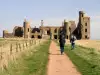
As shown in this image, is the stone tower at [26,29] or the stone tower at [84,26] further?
the stone tower at [26,29]

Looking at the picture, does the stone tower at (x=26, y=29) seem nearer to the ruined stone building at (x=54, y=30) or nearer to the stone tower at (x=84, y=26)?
the ruined stone building at (x=54, y=30)

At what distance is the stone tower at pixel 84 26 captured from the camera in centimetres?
12619

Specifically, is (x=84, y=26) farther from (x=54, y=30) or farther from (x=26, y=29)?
(x=26, y=29)

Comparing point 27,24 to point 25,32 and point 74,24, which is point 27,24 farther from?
point 74,24

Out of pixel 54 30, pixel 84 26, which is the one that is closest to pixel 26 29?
pixel 54 30

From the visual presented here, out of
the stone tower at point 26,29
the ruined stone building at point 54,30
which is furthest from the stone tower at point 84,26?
the stone tower at point 26,29

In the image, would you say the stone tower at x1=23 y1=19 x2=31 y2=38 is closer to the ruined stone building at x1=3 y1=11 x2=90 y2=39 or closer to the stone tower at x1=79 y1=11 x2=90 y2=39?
the ruined stone building at x1=3 y1=11 x2=90 y2=39

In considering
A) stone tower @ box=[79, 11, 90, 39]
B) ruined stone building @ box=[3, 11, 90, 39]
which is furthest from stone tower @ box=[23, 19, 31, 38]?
stone tower @ box=[79, 11, 90, 39]

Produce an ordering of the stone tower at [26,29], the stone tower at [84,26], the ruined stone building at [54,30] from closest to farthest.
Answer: the stone tower at [84,26] < the ruined stone building at [54,30] < the stone tower at [26,29]

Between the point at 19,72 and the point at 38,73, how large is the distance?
3.42 ft

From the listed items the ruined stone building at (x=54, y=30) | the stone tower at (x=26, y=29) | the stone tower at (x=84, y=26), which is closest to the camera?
the stone tower at (x=84, y=26)

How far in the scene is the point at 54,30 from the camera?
5408 inches

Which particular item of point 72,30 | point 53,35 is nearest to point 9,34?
point 53,35

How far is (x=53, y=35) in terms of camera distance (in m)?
136
